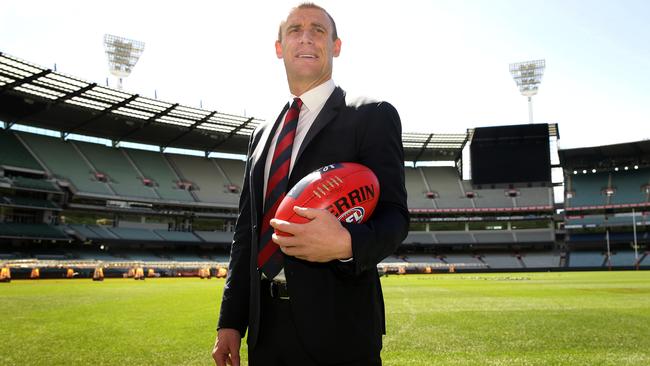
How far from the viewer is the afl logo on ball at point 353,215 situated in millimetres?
1974

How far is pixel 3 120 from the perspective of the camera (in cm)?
4838

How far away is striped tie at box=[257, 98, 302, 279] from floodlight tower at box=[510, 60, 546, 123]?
66.9m

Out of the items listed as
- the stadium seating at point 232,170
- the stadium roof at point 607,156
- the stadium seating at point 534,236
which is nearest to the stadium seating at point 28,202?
the stadium seating at point 232,170

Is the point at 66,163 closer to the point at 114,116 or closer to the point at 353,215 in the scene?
the point at 114,116

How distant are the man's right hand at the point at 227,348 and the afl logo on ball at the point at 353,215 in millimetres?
975

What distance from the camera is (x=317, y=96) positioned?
7.98 ft

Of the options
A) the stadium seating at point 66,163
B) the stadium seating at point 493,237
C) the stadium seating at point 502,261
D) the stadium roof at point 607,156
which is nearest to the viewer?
the stadium seating at point 66,163

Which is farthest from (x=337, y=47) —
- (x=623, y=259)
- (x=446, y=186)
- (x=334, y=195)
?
(x=446, y=186)

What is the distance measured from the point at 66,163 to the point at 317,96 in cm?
5626

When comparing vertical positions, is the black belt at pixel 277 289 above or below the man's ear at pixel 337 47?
below

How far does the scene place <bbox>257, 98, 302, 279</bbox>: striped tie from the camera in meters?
2.12

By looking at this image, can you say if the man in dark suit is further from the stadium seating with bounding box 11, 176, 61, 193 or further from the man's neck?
the stadium seating with bounding box 11, 176, 61, 193

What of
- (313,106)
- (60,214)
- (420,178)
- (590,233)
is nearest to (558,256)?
(590,233)

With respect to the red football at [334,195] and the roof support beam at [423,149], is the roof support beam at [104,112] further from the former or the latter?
the red football at [334,195]
